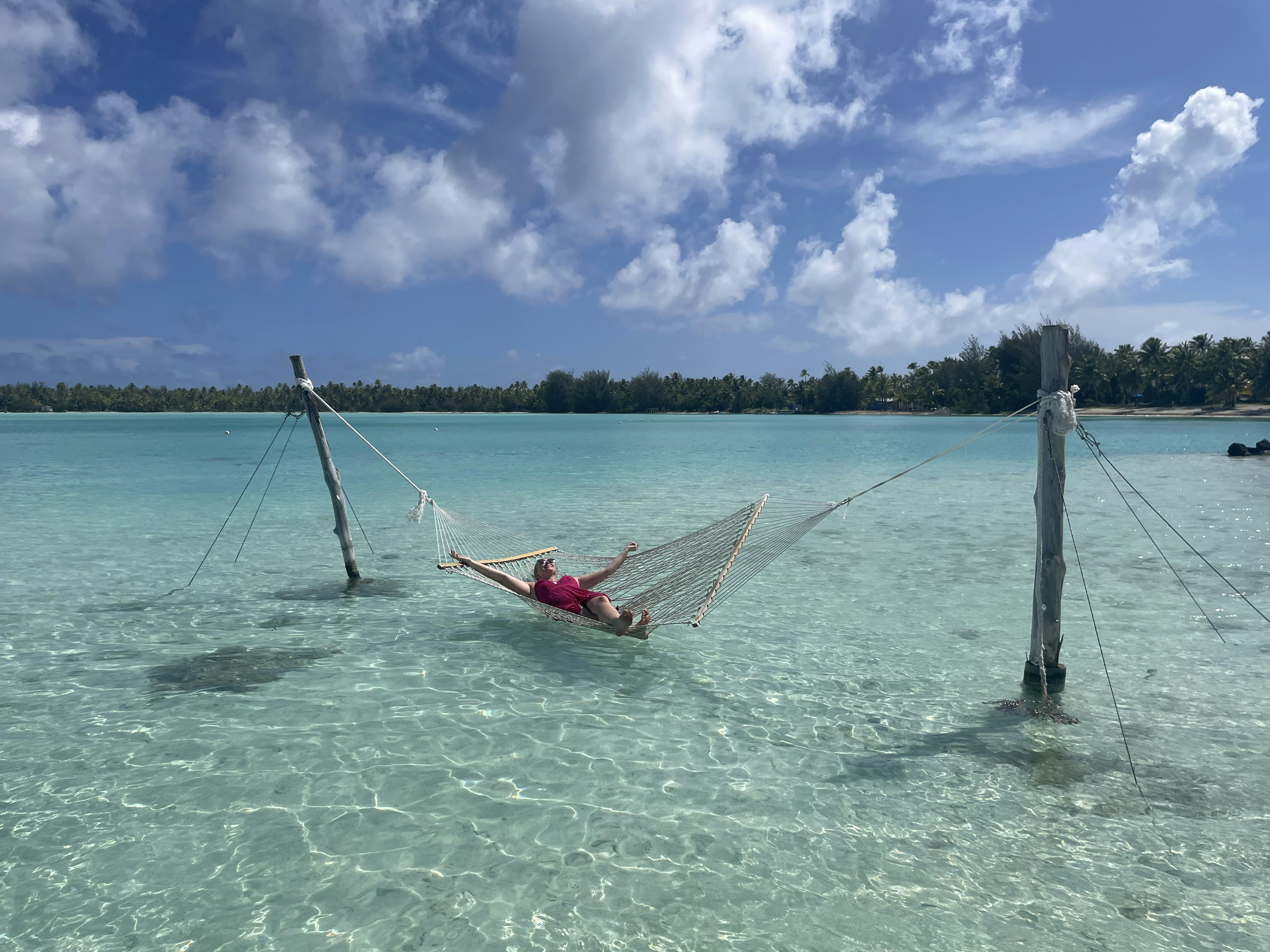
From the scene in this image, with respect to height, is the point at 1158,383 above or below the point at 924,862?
above

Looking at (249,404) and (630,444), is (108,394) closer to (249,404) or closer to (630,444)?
(249,404)

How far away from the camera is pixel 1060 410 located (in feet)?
13.3

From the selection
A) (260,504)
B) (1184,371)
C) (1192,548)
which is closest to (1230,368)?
(1184,371)

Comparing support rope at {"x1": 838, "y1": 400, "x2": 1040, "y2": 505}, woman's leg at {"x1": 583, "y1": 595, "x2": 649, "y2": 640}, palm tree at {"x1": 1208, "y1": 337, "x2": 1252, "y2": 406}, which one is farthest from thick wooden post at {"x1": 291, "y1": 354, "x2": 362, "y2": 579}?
palm tree at {"x1": 1208, "y1": 337, "x2": 1252, "y2": 406}

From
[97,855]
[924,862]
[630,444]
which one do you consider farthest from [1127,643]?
[630,444]

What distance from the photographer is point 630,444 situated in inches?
1368

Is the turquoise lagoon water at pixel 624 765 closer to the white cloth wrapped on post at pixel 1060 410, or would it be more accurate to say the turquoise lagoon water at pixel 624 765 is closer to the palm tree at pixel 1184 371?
the white cloth wrapped on post at pixel 1060 410

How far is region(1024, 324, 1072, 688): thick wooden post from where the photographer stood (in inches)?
164

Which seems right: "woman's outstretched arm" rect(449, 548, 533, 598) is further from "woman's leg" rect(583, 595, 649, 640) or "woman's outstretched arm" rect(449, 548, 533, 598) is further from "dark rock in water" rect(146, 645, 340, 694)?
"dark rock in water" rect(146, 645, 340, 694)

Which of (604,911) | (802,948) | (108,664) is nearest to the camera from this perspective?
(802,948)

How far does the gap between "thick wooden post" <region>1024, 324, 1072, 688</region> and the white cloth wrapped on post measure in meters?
0.01

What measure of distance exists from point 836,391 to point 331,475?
87.3 metres

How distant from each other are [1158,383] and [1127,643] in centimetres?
6608

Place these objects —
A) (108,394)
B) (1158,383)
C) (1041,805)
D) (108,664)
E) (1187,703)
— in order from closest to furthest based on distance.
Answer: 1. (1041,805)
2. (1187,703)
3. (108,664)
4. (1158,383)
5. (108,394)
